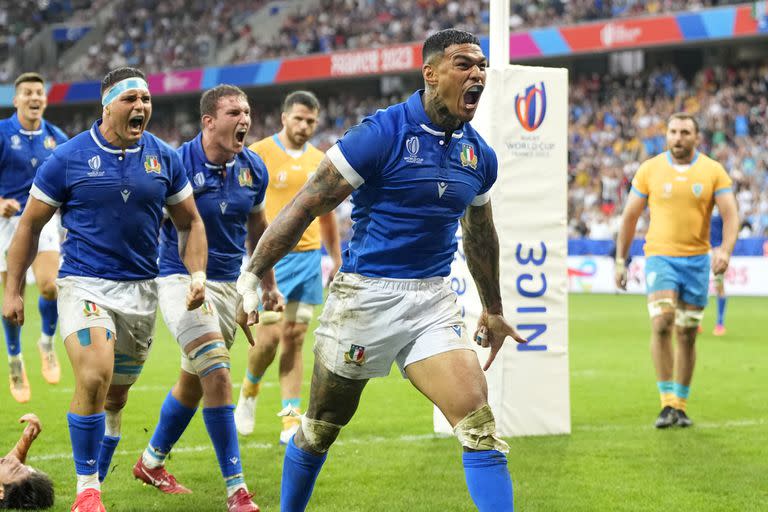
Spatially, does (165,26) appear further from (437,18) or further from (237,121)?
(237,121)

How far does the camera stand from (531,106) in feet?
27.3

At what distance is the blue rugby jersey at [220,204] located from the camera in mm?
6781

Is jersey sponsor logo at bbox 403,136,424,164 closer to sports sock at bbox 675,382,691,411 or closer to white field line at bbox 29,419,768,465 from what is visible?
white field line at bbox 29,419,768,465

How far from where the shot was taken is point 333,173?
4766 mm

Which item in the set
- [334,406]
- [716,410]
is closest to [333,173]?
[334,406]

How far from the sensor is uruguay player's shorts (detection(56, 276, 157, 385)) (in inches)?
227

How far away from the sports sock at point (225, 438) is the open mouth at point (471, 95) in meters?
2.32

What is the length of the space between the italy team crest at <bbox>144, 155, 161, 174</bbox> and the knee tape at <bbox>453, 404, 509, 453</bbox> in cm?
234

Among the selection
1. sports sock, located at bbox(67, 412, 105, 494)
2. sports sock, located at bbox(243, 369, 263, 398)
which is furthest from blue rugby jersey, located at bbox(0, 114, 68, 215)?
sports sock, located at bbox(67, 412, 105, 494)

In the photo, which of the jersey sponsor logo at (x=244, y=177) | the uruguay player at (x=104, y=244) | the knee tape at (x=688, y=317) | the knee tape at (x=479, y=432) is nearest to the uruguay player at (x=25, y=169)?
the jersey sponsor logo at (x=244, y=177)

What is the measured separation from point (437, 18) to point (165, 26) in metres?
15.1

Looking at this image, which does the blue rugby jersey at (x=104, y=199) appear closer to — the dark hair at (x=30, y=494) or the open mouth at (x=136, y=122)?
the open mouth at (x=136, y=122)

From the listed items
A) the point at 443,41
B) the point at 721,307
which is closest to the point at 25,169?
the point at 443,41

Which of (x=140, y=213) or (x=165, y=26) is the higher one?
(x=165, y=26)
